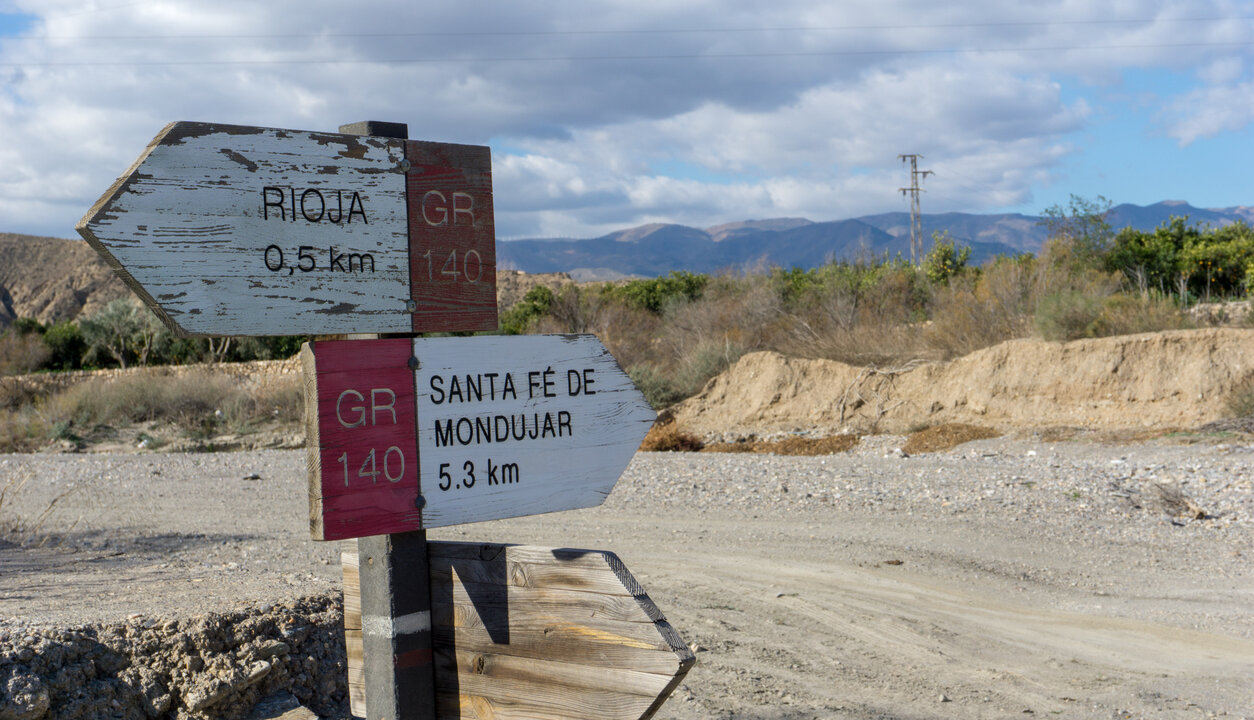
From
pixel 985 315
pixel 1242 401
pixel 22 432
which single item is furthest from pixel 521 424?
pixel 22 432

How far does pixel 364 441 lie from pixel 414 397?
0.15 metres

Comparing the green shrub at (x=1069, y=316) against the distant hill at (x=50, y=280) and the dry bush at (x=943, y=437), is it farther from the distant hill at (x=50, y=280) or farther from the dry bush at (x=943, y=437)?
the distant hill at (x=50, y=280)

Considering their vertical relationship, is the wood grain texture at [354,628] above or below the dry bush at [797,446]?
above

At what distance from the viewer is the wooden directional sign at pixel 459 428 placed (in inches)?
80.2

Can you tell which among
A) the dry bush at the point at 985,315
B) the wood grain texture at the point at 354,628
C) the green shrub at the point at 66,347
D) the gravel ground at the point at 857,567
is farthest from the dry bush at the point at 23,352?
the wood grain texture at the point at 354,628

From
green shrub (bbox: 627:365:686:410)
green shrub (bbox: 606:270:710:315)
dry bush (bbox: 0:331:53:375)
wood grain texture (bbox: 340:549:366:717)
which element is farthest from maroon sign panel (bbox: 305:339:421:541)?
dry bush (bbox: 0:331:53:375)

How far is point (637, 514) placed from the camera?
33.4ft

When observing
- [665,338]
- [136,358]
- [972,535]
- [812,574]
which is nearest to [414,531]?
[812,574]

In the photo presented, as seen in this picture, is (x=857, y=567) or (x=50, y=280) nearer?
(x=857, y=567)

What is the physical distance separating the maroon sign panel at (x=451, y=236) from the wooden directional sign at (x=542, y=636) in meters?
0.57

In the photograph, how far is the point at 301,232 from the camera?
212 centimetres

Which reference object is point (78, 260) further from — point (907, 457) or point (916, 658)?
point (916, 658)

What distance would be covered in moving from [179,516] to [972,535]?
322 inches

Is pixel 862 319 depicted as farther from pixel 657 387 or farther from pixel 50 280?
pixel 50 280
